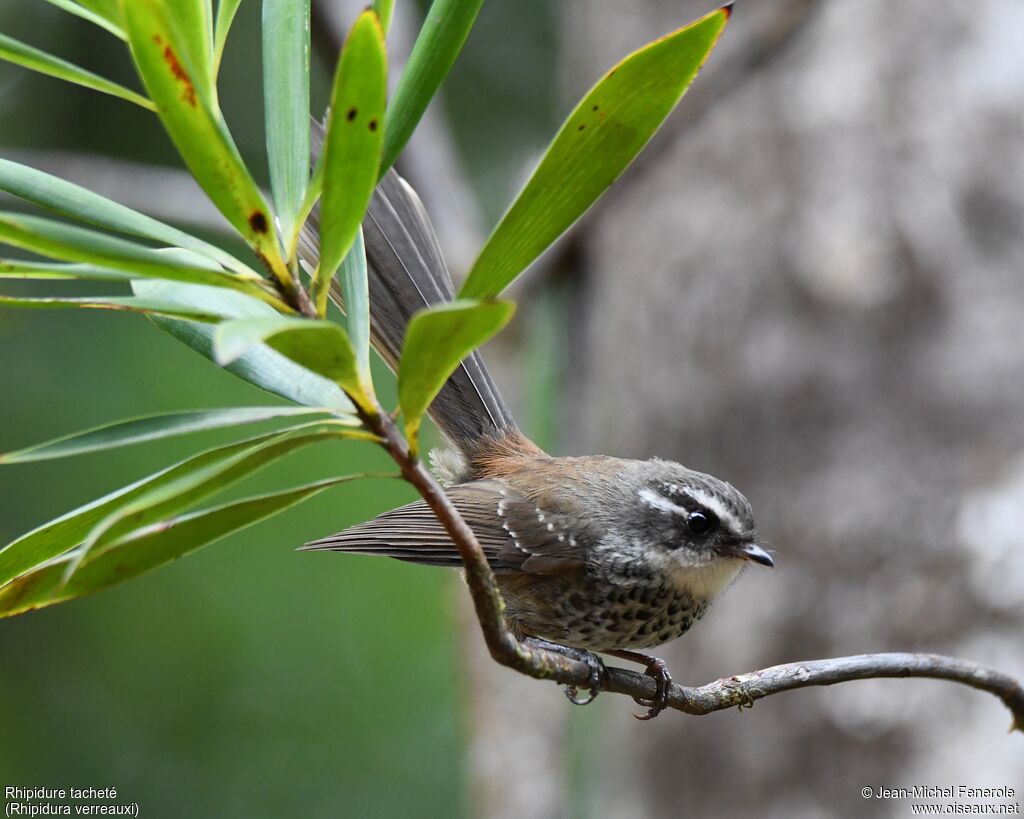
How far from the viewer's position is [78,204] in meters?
1.55

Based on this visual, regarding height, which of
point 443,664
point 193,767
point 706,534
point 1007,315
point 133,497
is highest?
point 133,497

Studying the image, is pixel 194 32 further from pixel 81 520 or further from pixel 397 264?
pixel 397 264

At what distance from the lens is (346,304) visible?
174 centimetres

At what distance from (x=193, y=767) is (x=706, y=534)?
6.73 metres

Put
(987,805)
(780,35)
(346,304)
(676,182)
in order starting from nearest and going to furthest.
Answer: (346,304) < (987,805) < (780,35) < (676,182)

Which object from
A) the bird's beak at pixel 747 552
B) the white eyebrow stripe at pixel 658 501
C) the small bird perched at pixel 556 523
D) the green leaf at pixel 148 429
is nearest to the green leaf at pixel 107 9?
the green leaf at pixel 148 429

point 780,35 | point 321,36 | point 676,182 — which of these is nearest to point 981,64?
point 780,35

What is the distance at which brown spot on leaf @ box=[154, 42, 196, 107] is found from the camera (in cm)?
129

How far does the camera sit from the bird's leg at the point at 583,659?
2008 mm

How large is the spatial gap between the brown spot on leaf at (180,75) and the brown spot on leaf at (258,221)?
188 millimetres

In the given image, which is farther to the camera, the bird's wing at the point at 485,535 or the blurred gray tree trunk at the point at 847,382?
the blurred gray tree trunk at the point at 847,382

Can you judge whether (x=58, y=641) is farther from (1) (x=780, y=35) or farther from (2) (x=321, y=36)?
(1) (x=780, y=35)

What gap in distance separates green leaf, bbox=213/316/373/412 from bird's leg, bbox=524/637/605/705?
0.78 metres

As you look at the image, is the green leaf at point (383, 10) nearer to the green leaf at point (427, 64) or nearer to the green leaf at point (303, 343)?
the green leaf at point (427, 64)
